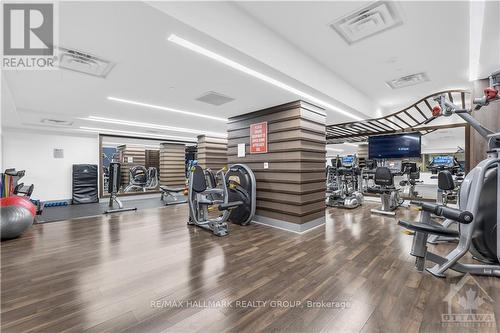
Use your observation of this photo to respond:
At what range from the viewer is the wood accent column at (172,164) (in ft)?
35.2

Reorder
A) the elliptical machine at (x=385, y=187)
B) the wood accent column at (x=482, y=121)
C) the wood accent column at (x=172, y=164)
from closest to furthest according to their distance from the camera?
the wood accent column at (x=482, y=121)
the elliptical machine at (x=385, y=187)
the wood accent column at (x=172, y=164)

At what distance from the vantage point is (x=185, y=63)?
2.83 metres

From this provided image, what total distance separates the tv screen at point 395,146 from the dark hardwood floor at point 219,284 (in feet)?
11.0

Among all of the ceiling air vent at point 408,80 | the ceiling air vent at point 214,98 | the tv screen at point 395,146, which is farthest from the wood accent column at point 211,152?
the ceiling air vent at point 408,80

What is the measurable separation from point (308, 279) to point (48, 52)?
417 centimetres

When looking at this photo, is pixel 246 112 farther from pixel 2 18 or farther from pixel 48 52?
pixel 2 18

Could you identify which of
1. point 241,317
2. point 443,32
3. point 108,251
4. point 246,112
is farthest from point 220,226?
point 443,32

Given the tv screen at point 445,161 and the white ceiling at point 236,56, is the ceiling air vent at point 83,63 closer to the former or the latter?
the white ceiling at point 236,56

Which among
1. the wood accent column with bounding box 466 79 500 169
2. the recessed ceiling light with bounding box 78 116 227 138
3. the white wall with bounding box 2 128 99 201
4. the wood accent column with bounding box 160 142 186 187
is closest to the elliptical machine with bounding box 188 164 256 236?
the recessed ceiling light with bounding box 78 116 227 138

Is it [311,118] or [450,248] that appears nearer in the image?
[450,248]

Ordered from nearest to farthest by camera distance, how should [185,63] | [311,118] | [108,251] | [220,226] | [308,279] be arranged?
[308,279] → [185,63] → [108,251] → [220,226] → [311,118]

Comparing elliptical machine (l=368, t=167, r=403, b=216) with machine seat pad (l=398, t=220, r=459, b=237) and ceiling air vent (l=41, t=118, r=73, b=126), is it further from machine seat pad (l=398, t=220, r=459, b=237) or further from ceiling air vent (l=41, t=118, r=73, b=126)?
ceiling air vent (l=41, t=118, r=73, b=126)

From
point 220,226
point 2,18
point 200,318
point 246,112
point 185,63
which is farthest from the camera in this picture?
point 246,112

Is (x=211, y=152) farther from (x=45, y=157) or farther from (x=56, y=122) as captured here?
(x=45, y=157)
